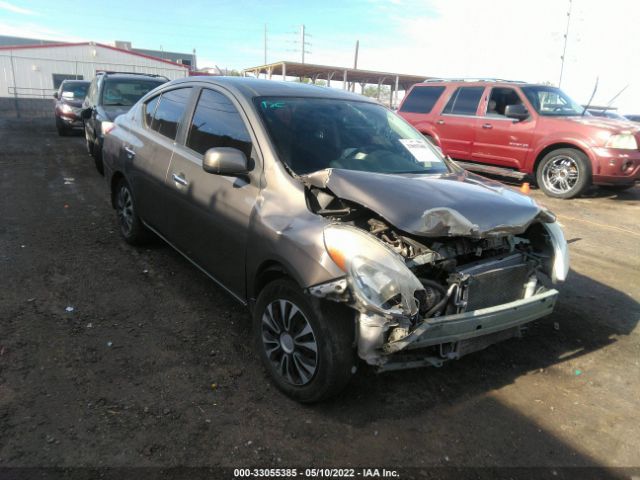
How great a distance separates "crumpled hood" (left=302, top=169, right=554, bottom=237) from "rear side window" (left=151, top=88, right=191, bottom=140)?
1.86 m

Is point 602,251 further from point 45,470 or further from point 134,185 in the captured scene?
point 45,470

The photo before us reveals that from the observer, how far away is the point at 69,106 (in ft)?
46.2

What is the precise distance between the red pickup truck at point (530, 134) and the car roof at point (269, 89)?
580 centimetres

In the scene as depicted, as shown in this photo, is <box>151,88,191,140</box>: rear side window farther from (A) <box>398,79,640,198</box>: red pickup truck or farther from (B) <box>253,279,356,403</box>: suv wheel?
(A) <box>398,79,640,198</box>: red pickup truck

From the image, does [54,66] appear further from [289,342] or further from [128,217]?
[289,342]

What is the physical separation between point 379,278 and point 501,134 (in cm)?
799

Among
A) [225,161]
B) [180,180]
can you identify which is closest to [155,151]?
[180,180]

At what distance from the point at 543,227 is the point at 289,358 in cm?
195

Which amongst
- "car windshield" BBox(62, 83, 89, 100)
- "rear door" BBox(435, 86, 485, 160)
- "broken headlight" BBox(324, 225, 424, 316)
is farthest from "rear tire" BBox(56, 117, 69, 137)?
"broken headlight" BBox(324, 225, 424, 316)

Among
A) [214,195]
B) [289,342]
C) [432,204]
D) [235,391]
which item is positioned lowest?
[235,391]

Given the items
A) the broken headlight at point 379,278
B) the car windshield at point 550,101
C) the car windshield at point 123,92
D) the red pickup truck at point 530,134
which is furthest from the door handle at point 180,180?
the car windshield at point 550,101

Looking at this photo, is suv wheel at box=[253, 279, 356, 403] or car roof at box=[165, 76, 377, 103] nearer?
suv wheel at box=[253, 279, 356, 403]

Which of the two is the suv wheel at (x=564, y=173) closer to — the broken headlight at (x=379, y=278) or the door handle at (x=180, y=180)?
the door handle at (x=180, y=180)

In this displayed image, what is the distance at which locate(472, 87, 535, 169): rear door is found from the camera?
29.5 feet
